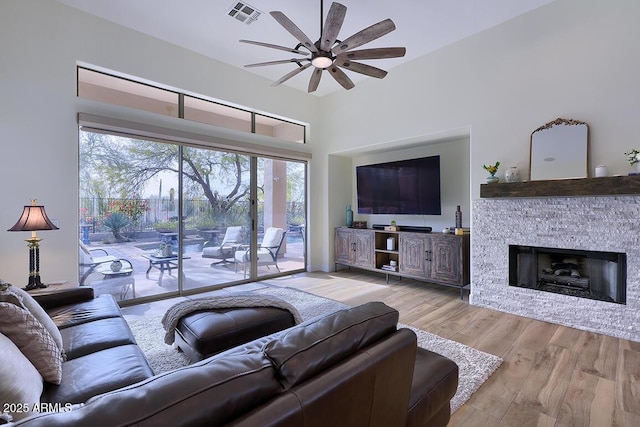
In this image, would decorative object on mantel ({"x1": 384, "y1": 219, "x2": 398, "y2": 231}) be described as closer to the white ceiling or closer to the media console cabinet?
the media console cabinet

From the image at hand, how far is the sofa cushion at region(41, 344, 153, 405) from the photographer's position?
129 cm

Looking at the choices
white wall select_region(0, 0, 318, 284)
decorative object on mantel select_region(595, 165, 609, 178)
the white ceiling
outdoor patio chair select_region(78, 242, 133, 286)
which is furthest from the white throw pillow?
decorative object on mantel select_region(595, 165, 609, 178)

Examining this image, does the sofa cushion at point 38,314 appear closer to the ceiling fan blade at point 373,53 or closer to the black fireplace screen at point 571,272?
the ceiling fan blade at point 373,53

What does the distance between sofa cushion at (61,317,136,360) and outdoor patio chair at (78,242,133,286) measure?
6.66 ft

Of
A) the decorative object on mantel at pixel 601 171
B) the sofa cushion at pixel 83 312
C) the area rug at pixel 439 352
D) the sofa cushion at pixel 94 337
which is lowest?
the area rug at pixel 439 352

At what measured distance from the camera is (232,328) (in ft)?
7.20

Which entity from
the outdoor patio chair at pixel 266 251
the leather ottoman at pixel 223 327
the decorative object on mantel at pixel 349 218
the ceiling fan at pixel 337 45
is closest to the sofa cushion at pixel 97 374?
the leather ottoman at pixel 223 327

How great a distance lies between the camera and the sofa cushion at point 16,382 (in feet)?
3.17

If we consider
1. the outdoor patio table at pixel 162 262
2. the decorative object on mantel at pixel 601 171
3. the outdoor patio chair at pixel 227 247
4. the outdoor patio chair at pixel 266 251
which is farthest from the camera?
the outdoor patio chair at pixel 266 251

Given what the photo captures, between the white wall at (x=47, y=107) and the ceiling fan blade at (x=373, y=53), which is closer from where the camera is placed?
the ceiling fan blade at (x=373, y=53)

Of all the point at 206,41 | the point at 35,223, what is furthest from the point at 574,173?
the point at 35,223

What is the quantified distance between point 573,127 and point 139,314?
537cm

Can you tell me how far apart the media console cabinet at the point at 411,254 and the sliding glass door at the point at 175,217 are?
1.17 metres

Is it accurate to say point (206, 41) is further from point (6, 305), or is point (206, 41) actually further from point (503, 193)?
point (503, 193)
